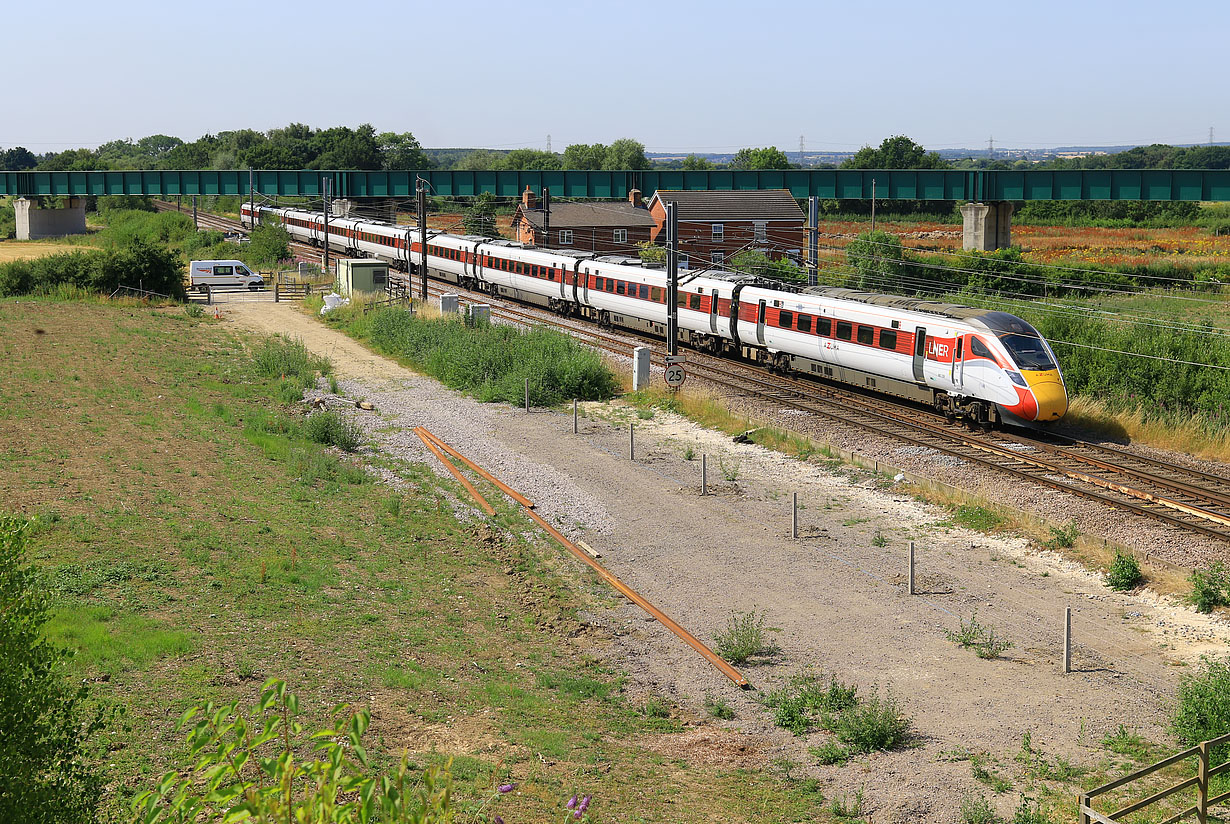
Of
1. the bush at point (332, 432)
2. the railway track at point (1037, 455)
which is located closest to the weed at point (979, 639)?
the railway track at point (1037, 455)

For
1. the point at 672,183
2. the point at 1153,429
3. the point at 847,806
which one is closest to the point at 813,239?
the point at 1153,429

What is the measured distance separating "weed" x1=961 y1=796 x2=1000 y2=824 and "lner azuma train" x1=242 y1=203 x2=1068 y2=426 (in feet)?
54.5

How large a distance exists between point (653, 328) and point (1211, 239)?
71.8 metres

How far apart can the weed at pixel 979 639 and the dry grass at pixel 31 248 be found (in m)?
83.7

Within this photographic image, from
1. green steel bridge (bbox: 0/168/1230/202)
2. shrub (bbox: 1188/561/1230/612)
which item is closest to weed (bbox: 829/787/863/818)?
shrub (bbox: 1188/561/1230/612)

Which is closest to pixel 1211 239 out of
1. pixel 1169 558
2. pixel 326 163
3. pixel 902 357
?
pixel 902 357

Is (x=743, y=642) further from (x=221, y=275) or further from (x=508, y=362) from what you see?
(x=221, y=275)

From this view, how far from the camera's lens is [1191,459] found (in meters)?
25.6

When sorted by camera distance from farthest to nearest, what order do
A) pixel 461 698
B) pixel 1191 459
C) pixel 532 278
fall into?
pixel 532 278
pixel 1191 459
pixel 461 698

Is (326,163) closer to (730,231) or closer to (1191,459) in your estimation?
(730,231)

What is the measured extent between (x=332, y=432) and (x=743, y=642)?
16.4 metres

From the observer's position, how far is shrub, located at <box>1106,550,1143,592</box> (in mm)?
17625

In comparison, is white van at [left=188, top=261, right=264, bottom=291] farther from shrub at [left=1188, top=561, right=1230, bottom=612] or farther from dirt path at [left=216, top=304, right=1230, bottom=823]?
shrub at [left=1188, top=561, right=1230, bottom=612]

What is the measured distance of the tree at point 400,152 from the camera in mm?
177500
